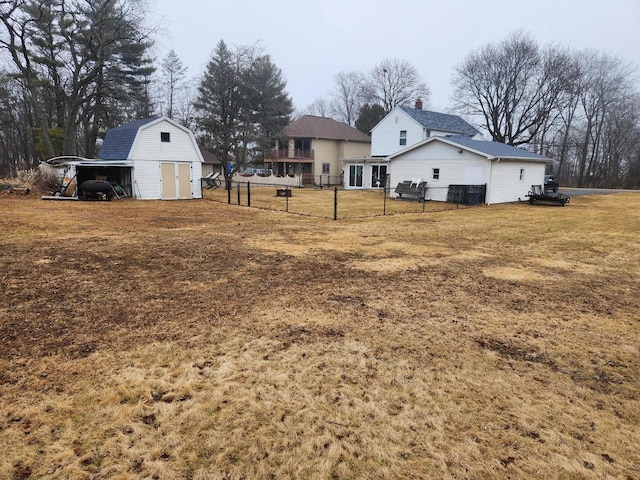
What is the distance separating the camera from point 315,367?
3621mm

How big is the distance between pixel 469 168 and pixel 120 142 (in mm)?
19242

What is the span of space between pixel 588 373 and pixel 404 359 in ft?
5.47

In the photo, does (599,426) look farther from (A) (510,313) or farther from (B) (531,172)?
(B) (531,172)

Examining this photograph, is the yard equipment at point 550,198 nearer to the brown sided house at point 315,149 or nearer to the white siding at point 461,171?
the white siding at point 461,171

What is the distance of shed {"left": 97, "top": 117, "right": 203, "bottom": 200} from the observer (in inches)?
811

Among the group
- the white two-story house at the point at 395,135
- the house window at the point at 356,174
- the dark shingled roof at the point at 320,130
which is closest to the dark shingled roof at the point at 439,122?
the white two-story house at the point at 395,135

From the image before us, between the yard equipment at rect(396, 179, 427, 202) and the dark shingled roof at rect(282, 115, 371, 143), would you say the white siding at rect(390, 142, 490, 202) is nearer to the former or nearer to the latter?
the yard equipment at rect(396, 179, 427, 202)

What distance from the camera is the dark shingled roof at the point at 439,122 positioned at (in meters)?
34.1

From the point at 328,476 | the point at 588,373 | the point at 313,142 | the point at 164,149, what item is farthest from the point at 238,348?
the point at 313,142

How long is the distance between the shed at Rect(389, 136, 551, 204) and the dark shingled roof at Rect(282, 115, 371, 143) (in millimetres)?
16684

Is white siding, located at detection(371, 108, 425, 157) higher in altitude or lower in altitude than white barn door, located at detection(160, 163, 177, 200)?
higher

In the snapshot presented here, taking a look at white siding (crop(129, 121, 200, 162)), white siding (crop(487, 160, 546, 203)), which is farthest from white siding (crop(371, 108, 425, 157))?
Result: white siding (crop(129, 121, 200, 162))

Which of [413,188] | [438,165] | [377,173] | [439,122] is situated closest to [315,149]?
[377,173]

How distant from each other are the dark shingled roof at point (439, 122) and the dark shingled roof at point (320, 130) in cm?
761
